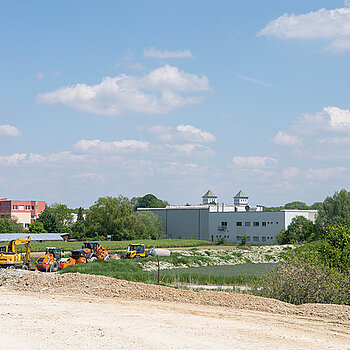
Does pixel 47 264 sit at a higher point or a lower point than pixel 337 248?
lower

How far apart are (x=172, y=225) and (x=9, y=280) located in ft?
308

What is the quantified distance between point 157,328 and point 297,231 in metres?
76.0

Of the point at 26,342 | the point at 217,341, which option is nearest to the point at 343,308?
the point at 217,341

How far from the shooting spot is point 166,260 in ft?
154

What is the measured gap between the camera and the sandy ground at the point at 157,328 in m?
14.2

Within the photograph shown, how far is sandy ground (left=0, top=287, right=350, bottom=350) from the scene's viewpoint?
14.2 m

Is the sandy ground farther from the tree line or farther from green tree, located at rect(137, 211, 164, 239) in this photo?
green tree, located at rect(137, 211, 164, 239)

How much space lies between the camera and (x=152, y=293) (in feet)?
74.7

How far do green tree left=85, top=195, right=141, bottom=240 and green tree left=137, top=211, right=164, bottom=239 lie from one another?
4.45 ft

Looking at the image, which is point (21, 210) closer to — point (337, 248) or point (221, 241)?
point (221, 241)

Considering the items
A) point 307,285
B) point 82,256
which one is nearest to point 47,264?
point 82,256

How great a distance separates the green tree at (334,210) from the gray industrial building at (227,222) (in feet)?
29.6

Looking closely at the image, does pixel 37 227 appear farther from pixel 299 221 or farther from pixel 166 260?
pixel 166 260

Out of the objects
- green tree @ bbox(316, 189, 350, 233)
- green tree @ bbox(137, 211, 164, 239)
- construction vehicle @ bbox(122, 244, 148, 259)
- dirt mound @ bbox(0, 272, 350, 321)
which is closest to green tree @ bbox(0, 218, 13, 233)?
green tree @ bbox(137, 211, 164, 239)
